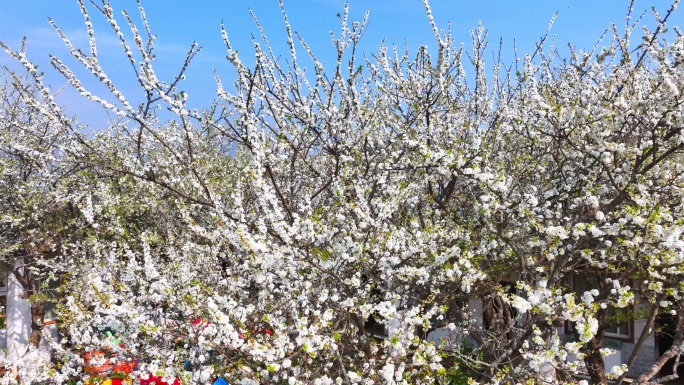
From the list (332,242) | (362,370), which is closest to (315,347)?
(362,370)

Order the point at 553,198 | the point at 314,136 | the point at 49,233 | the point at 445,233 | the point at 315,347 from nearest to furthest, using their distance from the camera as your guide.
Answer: the point at 315,347, the point at 445,233, the point at 553,198, the point at 314,136, the point at 49,233

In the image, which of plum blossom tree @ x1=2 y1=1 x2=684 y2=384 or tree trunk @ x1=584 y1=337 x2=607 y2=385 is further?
tree trunk @ x1=584 y1=337 x2=607 y2=385

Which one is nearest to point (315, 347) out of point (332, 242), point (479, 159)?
point (332, 242)

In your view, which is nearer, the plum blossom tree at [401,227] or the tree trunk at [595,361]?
the plum blossom tree at [401,227]

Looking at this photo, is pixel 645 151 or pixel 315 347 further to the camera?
pixel 645 151

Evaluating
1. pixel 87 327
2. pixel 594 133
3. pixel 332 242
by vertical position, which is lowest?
pixel 87 327

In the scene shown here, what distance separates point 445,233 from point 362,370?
1334 mm

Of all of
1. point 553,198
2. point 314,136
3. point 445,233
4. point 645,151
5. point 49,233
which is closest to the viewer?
point 645,151

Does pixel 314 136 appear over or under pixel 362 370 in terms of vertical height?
over

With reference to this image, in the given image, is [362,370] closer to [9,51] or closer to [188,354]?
[188,354]

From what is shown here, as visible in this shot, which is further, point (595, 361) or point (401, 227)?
point (595, 361)

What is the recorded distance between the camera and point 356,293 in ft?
14.6

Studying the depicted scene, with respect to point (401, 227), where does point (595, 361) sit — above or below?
below

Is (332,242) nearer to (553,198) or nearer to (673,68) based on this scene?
(553,198)
